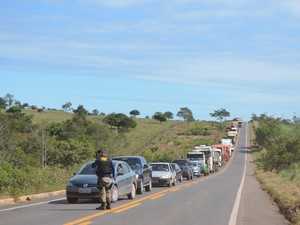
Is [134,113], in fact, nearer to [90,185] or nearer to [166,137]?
[166,137]

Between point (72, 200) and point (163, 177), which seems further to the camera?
point (163, 177)

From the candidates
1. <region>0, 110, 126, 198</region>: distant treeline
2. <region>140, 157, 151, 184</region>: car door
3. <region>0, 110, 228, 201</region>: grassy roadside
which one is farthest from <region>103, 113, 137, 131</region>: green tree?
<region>140, 157, 151, 184</region>: car door

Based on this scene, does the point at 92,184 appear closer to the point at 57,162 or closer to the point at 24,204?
the point at 24,204

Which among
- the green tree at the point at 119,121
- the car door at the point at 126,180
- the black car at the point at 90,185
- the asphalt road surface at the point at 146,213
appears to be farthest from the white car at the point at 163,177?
the green tree at the point at 119,121

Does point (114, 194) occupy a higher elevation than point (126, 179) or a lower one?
lower

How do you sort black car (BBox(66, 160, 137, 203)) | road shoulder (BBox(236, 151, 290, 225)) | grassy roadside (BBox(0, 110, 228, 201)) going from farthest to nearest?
1. grassy roadside (BBox(0, 110, 228, 201))
2. black car (BBox(66, 160, 137, 203))
3. road shoulder (BBox(236, 151, 290, 225))

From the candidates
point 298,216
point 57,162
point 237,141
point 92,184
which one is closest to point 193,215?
point 298,216

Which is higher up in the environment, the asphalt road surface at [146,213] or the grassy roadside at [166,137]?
the grassy roadside at [166,137]

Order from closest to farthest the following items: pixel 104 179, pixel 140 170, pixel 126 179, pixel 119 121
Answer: pixel 104 179
pixel 126 179
pixel 140 170
pixel 119 121

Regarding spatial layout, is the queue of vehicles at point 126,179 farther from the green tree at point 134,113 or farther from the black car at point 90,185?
the green tree at point 134,113

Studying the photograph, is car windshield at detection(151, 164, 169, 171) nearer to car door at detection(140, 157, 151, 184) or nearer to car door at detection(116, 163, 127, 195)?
car door at detection(140, 157, 151, 184)

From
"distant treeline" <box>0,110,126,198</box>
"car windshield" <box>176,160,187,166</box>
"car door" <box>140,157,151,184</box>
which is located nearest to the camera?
"distant treeline" <box>0,110,126,198</box>

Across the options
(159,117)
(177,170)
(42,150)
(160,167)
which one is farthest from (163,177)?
(159,117)

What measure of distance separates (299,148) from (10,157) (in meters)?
31.6
